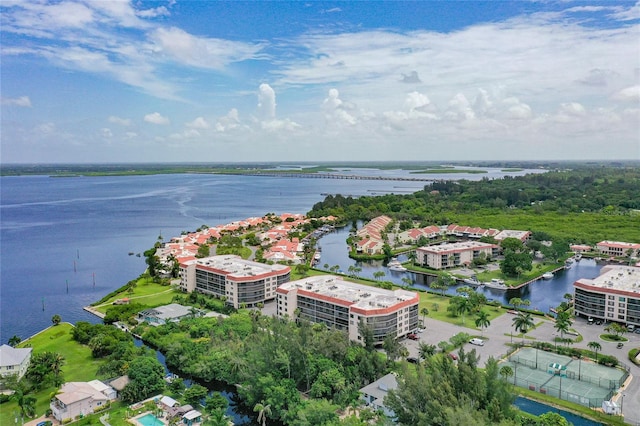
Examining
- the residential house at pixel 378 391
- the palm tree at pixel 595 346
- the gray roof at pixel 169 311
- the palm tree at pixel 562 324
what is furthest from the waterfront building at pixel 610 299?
the gray roof at pixel 169 311

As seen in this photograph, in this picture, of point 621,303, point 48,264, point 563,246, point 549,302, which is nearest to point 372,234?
point 563,246

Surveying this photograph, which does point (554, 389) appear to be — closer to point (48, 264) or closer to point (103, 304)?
point (103, 304)

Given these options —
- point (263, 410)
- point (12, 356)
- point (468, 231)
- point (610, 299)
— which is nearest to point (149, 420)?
point (263, 410)

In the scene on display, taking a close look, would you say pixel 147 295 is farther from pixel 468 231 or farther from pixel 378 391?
pixel 468 231

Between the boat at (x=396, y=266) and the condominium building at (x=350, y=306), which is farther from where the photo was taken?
the boat at (x=396, y=266)

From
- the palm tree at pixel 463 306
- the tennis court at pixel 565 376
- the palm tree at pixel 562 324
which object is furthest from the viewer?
the palm tree at pixel 463 306

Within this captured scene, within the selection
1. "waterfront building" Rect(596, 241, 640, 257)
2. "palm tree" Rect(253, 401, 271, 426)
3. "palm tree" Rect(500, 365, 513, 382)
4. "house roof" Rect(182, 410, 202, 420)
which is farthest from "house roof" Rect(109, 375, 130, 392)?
"waterfront building" Rect(596, 241, 640, 257)

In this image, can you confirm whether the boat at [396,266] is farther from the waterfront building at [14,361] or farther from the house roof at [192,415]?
the waterfront building at [14,361]
